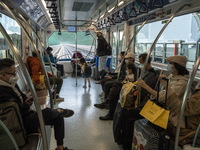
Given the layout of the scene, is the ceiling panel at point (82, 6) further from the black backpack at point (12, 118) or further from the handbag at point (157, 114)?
the black backpack at point (12, 118)

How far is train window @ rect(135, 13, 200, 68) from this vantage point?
11.3 feet

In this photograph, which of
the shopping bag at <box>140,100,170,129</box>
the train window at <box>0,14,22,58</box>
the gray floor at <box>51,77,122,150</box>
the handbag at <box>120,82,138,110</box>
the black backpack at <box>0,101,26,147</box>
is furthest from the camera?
the train window at <box>0,14,22,58</box>

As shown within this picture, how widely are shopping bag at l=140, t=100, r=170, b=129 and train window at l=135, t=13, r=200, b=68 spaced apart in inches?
76.2

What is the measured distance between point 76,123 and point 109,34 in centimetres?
609

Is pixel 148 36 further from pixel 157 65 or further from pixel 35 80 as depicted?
pixel 35 80

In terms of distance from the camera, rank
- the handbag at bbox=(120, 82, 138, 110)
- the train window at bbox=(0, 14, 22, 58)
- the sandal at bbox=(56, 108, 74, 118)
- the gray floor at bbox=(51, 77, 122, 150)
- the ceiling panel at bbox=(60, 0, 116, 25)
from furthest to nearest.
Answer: the ceiling panel at bbox=(60, 0, 116, 25) < the sandal at bbox=(56, 108, 74, 118) < the train window at bbox=(0, 14, 22, 58) < the gray floor at bbox=(51, 77, 122, 150) < the handbag at bbox=(120, 82, 138, 110)

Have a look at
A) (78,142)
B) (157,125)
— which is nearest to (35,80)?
(78,142)

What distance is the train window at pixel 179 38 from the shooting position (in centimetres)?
346

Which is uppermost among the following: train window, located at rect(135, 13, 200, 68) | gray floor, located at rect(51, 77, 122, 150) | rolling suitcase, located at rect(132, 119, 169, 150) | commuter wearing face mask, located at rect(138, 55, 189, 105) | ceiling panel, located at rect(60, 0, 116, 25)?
ceiling panel, located at rect(60, 0, 116, 25)

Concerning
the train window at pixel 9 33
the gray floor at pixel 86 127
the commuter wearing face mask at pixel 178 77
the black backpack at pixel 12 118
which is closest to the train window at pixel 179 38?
the commuter wearing face mask at pixel 178 77

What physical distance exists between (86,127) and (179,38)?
8.18 feet

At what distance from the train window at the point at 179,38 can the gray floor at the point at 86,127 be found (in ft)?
6.13

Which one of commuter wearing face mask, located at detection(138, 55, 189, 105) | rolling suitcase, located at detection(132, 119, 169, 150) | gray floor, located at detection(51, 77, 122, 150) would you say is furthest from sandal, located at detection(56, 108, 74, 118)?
commuter wearing face mask, located at detection(138, 55, 189, 105)

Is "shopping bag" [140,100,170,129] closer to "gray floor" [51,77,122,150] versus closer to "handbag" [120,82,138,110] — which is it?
"handbag" [120,82,138,110]
